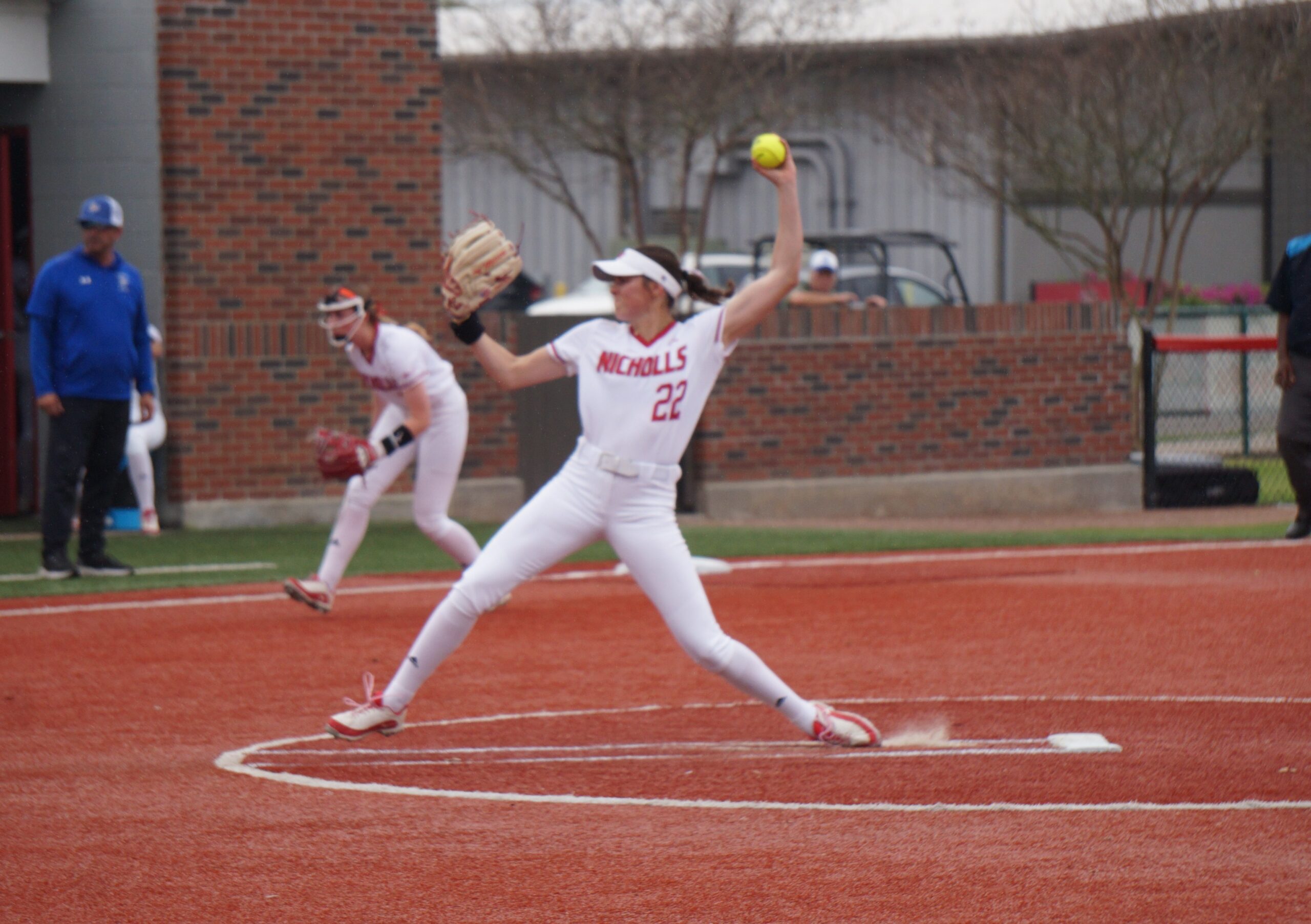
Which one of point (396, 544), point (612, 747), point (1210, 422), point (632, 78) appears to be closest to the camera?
point (612, 747)

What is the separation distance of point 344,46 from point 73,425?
15.9 ft

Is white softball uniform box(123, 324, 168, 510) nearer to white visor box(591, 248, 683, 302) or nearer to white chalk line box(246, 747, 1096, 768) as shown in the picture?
→ white chalk line box(246, 747, 1096, 768)

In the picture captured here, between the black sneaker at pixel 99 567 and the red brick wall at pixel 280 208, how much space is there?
113 inches

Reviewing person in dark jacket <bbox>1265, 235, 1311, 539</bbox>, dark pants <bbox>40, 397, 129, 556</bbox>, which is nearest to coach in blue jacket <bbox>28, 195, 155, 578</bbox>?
dark pants <bbox>40, 397, 129, 556</bbox>

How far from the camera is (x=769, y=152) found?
5695mm

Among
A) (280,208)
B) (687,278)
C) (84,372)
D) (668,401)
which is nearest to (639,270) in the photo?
(687,278)

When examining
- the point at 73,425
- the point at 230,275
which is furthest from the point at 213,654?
the point at 230,275

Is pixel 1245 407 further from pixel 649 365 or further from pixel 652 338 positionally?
pixel 649 365

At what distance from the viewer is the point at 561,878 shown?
4586 mm

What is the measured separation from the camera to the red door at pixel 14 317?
14594 millimetres

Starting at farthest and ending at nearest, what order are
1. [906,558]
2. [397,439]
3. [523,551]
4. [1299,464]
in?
[906,558] < [1299,464] < [397,439] < [523,551]

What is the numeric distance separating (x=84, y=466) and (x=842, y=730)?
6.85 metres

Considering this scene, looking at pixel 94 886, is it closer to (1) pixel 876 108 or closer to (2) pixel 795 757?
(2) pixel 795 757

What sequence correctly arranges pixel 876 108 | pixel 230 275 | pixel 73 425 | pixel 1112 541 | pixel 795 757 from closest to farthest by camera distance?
1. pixel 795 757
2. pixel 73 425
3. pixel 1112 541
4. pixel 230 275
5. pixel 876 108
